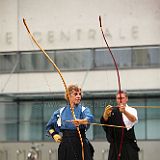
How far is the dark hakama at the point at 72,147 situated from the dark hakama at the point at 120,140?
29cm

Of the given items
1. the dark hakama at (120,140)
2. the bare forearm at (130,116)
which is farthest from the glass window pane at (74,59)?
the bare forearm at (130,116)

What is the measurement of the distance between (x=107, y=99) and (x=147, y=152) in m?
1.63

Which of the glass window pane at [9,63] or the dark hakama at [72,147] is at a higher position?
the glass window pane at [9,63]

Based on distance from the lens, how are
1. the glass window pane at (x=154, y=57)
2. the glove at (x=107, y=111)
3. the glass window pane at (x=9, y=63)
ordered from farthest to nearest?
the glass window pane at (x=9, y=63) → the glass window pane at (x=154, y=57) → the glove at (x=107, y=111)

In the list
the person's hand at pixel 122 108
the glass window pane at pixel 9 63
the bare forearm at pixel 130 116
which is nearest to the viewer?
the person's hand at pixel 122 108

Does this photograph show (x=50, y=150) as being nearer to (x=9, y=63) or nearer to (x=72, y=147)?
(x=9, y=63)

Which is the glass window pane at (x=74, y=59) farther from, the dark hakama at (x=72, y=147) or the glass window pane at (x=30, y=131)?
the dark hakama at (x=72, y=147)

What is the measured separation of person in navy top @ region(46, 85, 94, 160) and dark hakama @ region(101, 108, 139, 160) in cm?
26

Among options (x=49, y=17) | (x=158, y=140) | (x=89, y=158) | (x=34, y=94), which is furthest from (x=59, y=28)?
(x=89, y=158)

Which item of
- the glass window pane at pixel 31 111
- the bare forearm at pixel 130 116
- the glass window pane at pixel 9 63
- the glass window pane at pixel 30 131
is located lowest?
the glass window pane at pixel 30 131

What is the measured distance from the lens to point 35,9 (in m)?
16.7

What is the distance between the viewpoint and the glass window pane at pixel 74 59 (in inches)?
658

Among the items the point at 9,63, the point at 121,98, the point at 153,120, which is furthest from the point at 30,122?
the point at 121,98

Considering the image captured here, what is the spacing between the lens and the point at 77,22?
1655 cm
